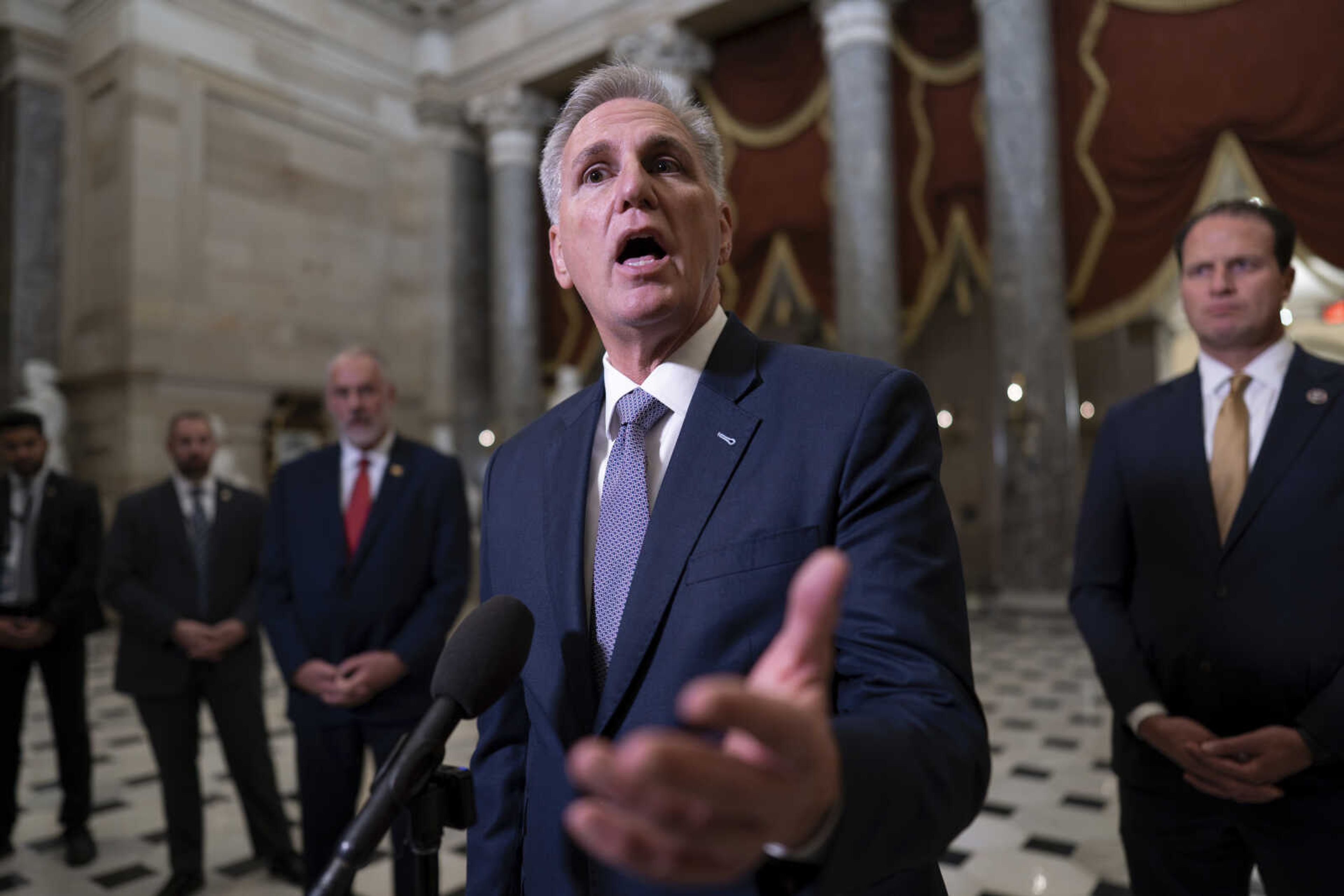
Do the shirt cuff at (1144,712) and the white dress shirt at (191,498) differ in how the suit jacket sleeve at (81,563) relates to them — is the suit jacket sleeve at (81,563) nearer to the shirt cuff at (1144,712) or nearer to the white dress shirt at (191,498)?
the white dress shirt at (191,498)

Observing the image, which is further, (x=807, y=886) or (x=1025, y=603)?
(x=1025, y=603)

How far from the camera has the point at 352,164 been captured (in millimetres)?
14117

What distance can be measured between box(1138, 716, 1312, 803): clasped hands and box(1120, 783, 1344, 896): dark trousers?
4cm

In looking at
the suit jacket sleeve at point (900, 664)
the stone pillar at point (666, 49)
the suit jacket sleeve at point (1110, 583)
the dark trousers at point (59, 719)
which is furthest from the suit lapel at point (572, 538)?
the stone pillar at point (666, 49)

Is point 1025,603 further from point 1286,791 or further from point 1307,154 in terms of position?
point 1286,791

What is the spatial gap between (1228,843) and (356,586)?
2660 millimetres

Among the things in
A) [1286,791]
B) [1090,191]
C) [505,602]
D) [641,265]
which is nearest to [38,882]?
[505,602]

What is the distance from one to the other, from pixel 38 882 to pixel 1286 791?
180 inches

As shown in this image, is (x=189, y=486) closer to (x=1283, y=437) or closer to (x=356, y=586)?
(x=356, y=586)

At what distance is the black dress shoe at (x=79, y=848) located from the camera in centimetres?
385

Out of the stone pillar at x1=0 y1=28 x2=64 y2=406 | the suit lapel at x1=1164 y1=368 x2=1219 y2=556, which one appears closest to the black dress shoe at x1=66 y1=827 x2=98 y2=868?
the suit lapel at x1=1164 y1=368 x2=1219 y2=556

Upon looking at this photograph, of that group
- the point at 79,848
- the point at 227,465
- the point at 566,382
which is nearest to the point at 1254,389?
the point at 79,848

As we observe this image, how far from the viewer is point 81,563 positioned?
4.31m

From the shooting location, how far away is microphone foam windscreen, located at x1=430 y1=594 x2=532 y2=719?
112cm
